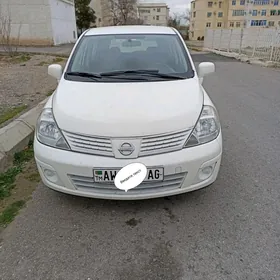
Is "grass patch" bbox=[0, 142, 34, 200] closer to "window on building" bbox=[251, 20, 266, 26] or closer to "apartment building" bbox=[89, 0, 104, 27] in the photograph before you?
"apartment building" bbox=[89, 0, 104, 27]

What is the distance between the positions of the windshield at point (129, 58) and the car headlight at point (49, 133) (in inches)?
28.8

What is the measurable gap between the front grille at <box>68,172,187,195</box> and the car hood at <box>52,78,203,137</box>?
40cm

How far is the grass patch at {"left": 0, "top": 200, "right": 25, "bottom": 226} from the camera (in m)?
2.51

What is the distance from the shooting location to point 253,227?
94.1 inches

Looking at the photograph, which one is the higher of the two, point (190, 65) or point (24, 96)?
point (190, 65)

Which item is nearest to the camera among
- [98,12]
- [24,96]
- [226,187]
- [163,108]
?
[163,108]

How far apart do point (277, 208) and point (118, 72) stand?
2.20 metres

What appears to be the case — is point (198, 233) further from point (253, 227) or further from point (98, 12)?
point (98, 12)

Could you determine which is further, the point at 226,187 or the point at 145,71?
the point at 145,71

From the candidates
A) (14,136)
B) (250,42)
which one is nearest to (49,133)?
(14,136)

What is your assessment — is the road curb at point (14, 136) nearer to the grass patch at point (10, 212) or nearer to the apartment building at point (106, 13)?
the grass patch at point (10, 212)

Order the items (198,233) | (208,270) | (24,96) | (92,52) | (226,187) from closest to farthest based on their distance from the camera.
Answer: (208,270) < (198,233) < (226,187) < (92,52) < (24,96)

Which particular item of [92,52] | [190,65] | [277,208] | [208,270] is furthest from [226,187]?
[92,52]

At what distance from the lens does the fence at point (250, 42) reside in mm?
14358
